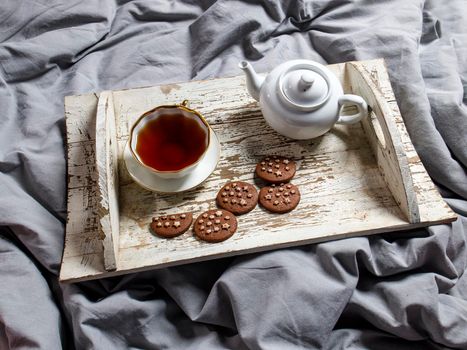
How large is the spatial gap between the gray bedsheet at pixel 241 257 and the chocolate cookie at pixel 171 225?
0.08m

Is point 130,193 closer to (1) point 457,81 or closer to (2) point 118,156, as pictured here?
(2) point 118,156

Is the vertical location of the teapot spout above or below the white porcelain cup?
above

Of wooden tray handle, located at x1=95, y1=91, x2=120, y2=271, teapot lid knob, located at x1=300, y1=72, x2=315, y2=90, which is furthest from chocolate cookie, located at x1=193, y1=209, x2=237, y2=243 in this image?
teapot lid knob, located at x1=300, y1=72, x2=315, y2=90

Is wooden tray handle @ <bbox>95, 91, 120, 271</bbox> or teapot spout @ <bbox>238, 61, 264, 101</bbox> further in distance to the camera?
teapot spout @ <bbox>238, 61, 264, 101</bbox>

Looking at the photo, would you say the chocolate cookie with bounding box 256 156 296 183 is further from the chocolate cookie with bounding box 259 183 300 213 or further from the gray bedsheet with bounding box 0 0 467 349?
the gray bedsheet with bounding box 0 0 467 349

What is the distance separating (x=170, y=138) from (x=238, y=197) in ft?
0.54

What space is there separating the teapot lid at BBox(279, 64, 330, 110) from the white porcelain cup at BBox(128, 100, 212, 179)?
0.49ft

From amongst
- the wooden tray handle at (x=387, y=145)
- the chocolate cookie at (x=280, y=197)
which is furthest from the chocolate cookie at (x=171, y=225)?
the wooden tray handle at (x=387, y=145)

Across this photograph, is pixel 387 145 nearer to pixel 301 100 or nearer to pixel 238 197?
pixel 301 100

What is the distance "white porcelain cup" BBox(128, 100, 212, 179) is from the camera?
877 mm

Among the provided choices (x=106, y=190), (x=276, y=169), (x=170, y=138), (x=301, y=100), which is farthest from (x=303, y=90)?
(x=106, y=190)

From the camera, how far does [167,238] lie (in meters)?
0.85

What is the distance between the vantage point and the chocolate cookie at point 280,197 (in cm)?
86

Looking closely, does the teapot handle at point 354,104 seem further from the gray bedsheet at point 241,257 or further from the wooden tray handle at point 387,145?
the gray bedsheet at point 241,257
